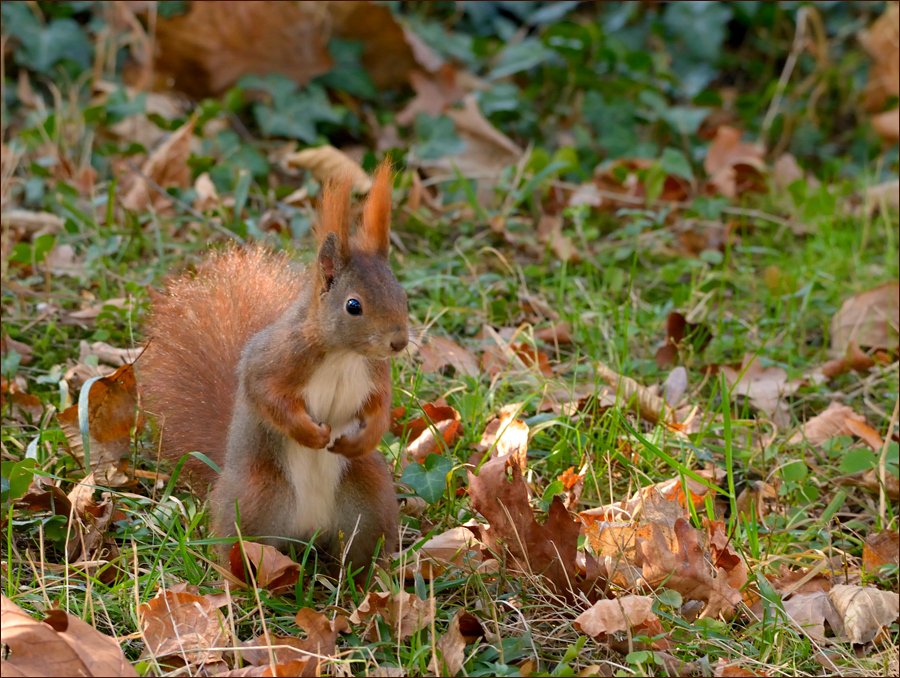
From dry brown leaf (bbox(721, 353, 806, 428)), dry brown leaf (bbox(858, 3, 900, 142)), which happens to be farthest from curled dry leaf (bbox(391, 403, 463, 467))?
dry brown leaf (bbox(858, 3, 900, 142))

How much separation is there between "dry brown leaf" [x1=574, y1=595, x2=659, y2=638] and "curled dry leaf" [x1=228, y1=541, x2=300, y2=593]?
48cm

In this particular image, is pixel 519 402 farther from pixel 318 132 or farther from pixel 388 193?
pixel 318 132

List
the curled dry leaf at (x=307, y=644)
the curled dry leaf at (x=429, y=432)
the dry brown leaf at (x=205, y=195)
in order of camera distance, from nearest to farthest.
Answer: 1. the curled dry leaf at (x=307, y=644)
2. the curled dry leaf at (x=429, y=432)
3. the dry brown leaf at (x=205, y=195)

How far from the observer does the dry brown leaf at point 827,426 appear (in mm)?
2447

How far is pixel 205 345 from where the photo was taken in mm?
2041

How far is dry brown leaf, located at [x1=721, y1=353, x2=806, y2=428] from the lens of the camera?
8.30ft

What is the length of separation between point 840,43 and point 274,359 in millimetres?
3734

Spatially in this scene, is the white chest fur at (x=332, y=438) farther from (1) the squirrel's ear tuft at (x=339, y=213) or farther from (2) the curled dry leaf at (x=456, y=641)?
(2) the curled dry leaf at (x=456, y=641)

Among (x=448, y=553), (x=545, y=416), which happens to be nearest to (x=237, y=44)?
(x=545, y=416)

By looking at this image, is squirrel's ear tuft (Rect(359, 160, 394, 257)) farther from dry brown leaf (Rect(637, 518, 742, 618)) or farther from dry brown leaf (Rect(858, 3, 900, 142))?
dry brown leaf (Rect(858, 3, 900, 142))

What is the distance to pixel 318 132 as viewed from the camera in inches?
151

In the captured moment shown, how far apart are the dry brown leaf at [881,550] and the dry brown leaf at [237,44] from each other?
2.63 meters

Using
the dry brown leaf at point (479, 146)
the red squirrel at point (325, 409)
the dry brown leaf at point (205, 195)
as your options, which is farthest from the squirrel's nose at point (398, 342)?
the dry brown leaf at point (479, 146)

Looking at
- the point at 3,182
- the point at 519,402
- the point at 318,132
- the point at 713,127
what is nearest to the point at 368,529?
the point at 519,402
